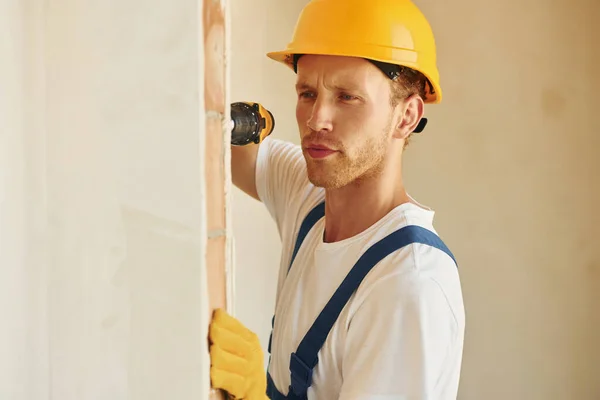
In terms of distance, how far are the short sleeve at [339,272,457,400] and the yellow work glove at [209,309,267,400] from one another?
25 centimetres

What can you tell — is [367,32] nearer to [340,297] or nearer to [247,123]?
[247,123]

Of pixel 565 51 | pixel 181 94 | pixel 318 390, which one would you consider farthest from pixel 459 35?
pixel 181 94

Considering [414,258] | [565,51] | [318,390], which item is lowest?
[318,390]

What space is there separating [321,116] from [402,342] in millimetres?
562

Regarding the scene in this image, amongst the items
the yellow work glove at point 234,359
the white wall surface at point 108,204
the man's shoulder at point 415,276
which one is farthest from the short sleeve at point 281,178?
the white wall surface at point 108,204

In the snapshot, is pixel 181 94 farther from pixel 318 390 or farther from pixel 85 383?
pixel 318 390

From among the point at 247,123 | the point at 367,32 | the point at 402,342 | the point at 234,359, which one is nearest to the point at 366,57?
the point at 367,32

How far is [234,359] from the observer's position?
0.93 m

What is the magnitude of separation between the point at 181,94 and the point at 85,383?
42 cm

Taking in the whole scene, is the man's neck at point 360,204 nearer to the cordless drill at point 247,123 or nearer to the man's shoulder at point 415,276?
the man's shoulder at point 415,276

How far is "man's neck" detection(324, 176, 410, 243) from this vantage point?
56.7 inches

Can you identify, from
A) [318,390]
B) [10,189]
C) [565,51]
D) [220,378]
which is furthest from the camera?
[565,51]

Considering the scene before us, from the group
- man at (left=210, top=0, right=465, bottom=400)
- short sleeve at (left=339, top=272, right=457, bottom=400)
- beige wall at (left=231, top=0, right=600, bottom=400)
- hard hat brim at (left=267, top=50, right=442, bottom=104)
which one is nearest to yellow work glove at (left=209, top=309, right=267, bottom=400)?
man at (left=210, top=0, right=465, bottom=400)

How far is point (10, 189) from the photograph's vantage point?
620mm
